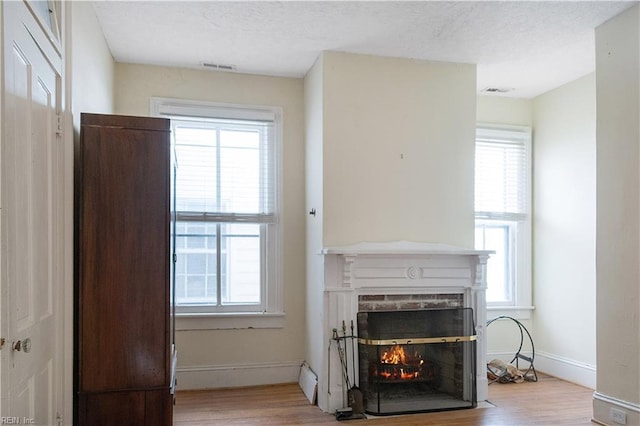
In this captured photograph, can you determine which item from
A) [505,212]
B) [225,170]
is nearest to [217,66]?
[225,170]

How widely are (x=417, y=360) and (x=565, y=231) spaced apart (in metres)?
2.10

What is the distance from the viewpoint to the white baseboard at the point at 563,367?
14.5ft

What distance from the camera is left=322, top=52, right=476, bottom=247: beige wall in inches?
158

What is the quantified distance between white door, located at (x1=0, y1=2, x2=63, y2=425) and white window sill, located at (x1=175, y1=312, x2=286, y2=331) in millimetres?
2013

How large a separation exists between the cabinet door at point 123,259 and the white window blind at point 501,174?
3.52 metres

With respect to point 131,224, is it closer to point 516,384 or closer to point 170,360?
point 170,360

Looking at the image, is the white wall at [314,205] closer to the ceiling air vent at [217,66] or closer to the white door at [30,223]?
the ceiling air vent at [217,66]

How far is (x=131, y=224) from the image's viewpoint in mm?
2621

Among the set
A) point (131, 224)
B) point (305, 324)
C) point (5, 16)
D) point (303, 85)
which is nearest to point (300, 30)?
point (303, 85)

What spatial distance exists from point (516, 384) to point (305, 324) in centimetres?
201

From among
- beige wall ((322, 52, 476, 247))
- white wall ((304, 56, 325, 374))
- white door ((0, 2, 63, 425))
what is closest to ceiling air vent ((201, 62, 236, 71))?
white wall ((304, 56, 325, 374))

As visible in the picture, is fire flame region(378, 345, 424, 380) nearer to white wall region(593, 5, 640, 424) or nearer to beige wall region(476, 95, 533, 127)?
white wall region(593, 5, 640, 424)

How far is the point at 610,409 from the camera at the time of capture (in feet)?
11.0

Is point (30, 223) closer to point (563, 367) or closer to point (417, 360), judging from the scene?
point (417, 360)
